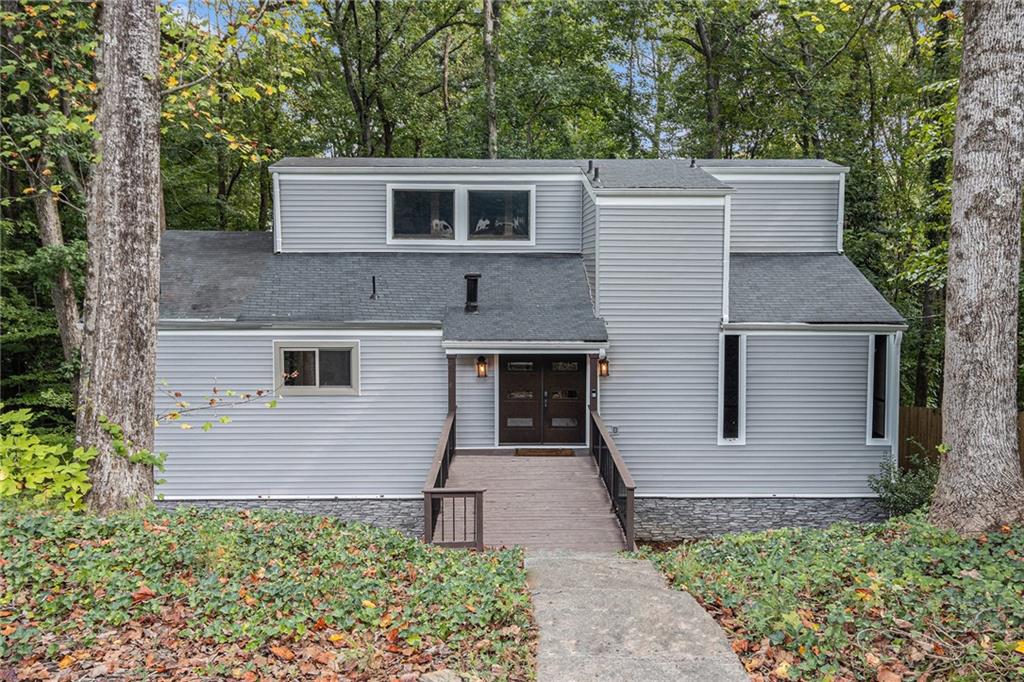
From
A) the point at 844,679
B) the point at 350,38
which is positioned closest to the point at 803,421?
the point at 844,679

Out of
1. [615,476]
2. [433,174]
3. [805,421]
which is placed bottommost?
[615,476]

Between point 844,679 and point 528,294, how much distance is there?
8229 mm

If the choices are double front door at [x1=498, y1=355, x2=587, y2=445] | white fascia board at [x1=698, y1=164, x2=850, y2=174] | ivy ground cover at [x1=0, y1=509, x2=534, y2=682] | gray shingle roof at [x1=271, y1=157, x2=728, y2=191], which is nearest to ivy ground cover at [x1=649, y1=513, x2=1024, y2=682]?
ivy ground cover at [x1=0, y1=509, x2=534, y2=682]

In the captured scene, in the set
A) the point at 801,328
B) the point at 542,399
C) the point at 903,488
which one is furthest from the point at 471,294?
the point at 903,488

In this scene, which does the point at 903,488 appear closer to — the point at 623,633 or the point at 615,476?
the point at 615,476

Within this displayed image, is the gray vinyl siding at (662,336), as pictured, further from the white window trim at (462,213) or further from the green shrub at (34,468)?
the green shrub at (34,468)

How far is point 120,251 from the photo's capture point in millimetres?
5445

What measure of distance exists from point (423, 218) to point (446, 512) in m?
6.21

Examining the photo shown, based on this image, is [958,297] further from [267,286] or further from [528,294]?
[267,286]

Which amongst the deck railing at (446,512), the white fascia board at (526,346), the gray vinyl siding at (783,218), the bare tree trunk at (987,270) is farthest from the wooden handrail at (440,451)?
the gray vinyl siding at (783,218)

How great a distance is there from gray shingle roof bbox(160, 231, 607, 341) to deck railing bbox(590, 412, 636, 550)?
1.62 meters

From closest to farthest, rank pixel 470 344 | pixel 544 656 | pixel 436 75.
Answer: pixel 544 656 < pixel 470 344 < pixel 436 75

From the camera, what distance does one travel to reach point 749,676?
370 cm

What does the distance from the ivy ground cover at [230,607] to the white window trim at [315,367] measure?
5079 mm
